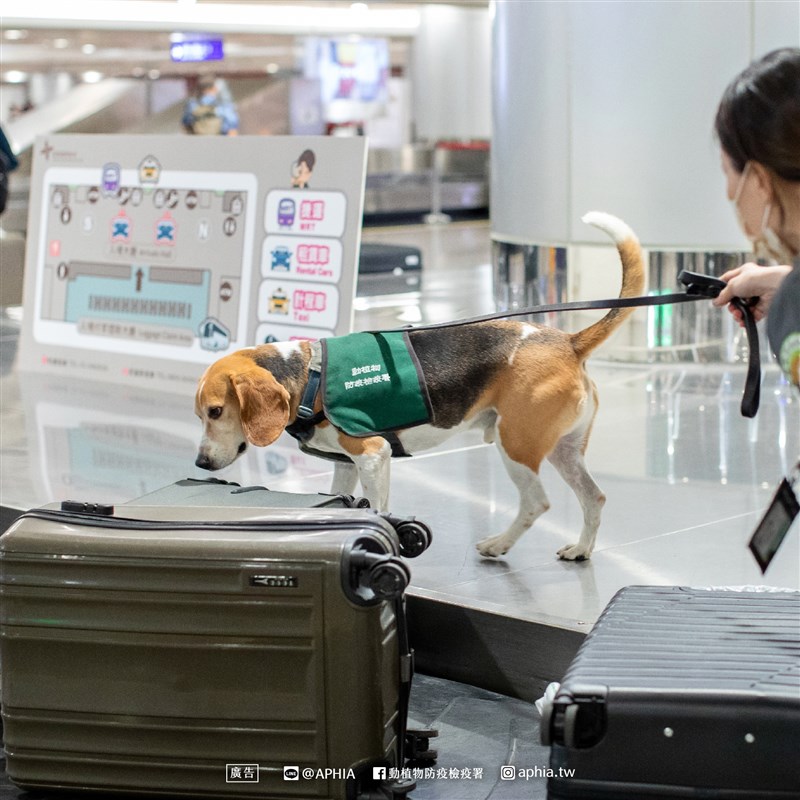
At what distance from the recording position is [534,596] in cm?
334

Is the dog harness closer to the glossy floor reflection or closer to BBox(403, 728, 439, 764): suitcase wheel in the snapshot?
the glossy floor reflection

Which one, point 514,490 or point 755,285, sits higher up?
point 755,285

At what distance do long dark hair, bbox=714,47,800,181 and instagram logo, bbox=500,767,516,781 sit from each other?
1.40 m

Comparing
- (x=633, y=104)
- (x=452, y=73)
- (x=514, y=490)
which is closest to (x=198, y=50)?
(x=452, y=73)

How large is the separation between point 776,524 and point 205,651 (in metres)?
1.13

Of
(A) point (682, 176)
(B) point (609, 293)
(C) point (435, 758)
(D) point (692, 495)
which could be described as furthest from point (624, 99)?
(C) point (435, 758)

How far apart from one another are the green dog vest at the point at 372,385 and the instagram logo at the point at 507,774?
97 centimetres

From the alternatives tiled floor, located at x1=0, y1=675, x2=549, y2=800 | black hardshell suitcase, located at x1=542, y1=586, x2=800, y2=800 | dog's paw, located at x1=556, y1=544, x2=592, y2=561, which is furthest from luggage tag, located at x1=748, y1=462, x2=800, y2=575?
dog's paw, located at x1=556, y1=544, x2=592, y2=561

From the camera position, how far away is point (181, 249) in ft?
21.0

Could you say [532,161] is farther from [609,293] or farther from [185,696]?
[185,696]

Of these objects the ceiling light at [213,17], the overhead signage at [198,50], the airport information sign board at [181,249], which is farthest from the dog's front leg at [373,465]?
the overhead signage at [198,50]

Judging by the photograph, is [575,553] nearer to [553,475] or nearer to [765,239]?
A: [553,475]

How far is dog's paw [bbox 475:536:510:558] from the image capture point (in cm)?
368

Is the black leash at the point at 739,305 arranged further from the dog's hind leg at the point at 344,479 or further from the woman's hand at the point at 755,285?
the dog's hind leg at the point at 344,479
